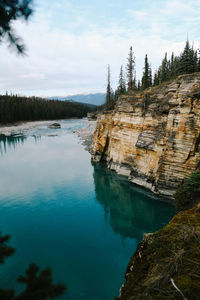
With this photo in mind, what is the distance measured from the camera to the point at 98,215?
1636cm

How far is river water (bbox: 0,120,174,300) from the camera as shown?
1019cm

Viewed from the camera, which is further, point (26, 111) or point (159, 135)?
point (26, 111)

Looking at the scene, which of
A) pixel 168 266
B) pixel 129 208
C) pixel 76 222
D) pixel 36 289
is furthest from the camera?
pixel 129 208

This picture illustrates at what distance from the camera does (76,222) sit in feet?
49.0

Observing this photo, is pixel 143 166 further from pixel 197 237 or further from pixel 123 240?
pixel 197 237

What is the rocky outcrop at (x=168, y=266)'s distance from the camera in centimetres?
404

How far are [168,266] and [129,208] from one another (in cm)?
1356

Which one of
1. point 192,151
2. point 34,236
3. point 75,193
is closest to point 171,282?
point 34,236

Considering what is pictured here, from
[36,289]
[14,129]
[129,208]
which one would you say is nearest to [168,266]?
[36,289]

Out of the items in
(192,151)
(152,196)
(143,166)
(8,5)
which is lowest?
(152,196)

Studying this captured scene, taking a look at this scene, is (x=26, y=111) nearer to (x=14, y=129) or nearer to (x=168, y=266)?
(x=14, y=129)

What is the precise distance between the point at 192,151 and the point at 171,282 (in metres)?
14.0

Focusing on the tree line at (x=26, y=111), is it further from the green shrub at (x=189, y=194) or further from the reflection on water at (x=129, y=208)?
the green shrub at (x=189, y=194)

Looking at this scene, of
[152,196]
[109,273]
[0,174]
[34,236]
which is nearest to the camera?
[109,273]
